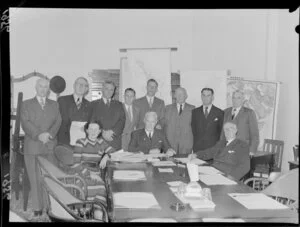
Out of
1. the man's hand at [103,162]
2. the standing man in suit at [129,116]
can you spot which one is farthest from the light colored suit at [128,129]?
the man's hand at [103,162]

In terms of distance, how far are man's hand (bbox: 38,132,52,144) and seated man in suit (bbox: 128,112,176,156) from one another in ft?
1.82

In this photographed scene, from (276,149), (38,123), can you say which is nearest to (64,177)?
(38,123)

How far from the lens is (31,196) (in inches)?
112

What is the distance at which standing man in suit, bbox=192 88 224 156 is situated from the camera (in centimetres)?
290

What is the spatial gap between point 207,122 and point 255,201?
2.43 ft

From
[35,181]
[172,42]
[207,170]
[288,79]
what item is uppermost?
[172,42]

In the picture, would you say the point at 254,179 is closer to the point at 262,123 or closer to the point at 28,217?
the point at 262,123

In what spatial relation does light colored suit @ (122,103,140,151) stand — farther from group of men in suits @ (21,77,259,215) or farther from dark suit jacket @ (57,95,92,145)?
dark suit jacket @ (57,95,92,145)

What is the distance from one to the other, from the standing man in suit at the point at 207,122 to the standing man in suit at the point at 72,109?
2.45 feet

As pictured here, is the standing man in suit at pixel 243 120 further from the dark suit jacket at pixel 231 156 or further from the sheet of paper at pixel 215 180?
the sheet of paper at pixel 215 180

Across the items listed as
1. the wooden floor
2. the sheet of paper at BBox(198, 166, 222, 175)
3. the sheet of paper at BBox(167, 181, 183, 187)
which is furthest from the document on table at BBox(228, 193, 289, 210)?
the wooden floor

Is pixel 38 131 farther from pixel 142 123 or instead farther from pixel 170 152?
pixel 170 152

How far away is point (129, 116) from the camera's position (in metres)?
2.90

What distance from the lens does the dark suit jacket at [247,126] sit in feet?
9.51
